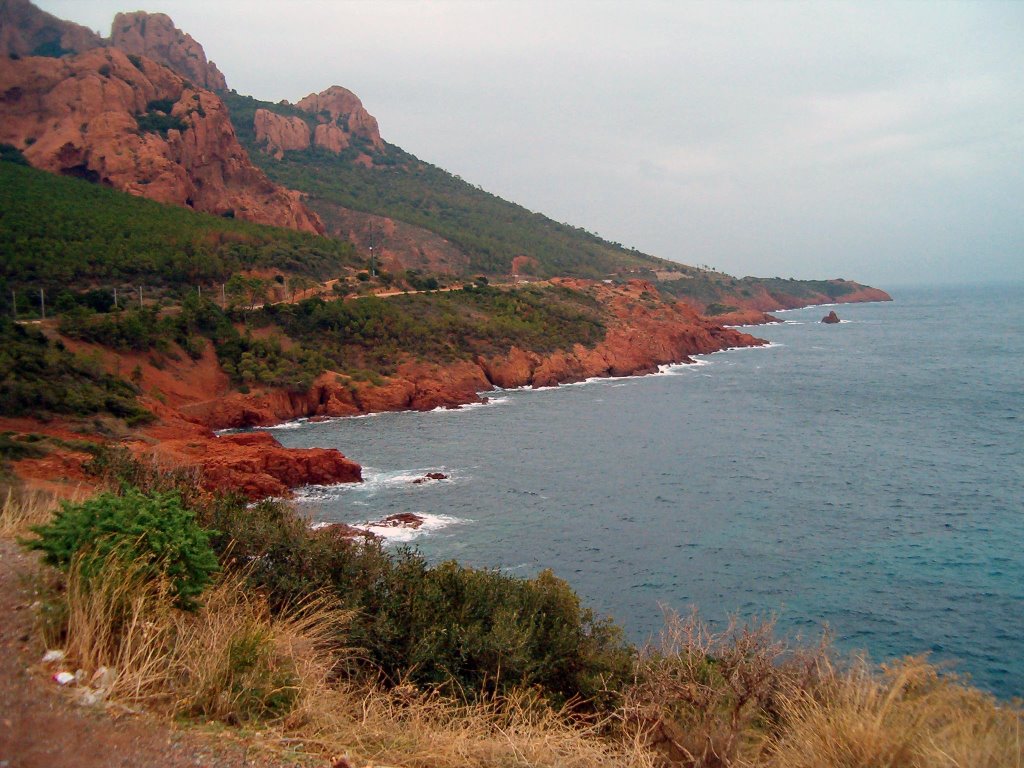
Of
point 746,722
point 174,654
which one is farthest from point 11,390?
point 746,722

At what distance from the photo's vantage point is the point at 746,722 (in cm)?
573

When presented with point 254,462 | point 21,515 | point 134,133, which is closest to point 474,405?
point 254,462

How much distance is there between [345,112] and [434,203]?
27.2 meters

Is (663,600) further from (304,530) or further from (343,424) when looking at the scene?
(343,424)

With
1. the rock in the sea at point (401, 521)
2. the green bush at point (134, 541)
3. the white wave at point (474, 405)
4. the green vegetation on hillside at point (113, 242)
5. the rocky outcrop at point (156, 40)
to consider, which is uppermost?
the rocky outcrop at point (156, 40)

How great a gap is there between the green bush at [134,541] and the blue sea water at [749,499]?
373cm

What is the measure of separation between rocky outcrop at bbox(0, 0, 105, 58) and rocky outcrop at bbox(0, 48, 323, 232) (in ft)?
33.1

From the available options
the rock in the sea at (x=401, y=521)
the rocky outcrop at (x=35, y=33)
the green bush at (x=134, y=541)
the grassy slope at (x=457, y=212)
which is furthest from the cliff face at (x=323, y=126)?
the green bush at (x=134, y=541)

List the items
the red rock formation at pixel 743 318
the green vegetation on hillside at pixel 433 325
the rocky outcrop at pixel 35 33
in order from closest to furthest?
the green vegetation on hillside at pixel 433 325 → the rocky outcrop at pixel 35 33 → the red rock formation at pixel 743 318

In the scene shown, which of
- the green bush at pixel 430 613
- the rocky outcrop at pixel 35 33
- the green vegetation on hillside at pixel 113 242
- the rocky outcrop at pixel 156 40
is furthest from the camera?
the rocky outcrop at pixel 156 40

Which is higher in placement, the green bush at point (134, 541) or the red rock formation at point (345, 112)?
the red rock formation at point (345, 112)

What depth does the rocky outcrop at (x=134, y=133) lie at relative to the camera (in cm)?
5984

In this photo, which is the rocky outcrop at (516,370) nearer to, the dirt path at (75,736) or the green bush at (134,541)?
the green bush at (134,541)

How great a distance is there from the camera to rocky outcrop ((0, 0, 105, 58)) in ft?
237
